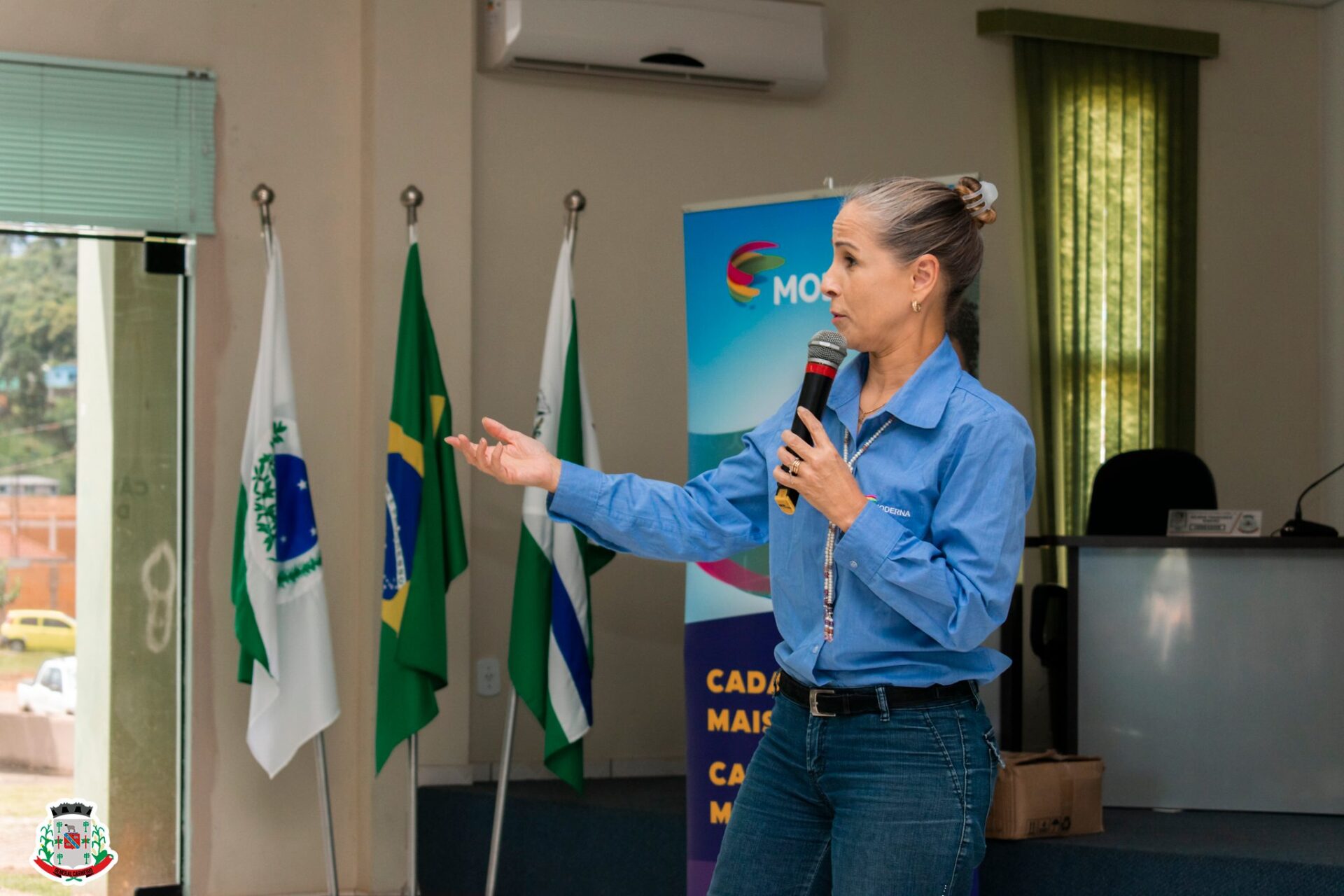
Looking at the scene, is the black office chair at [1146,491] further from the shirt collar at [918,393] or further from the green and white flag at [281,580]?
the shirt collar at [918,393]

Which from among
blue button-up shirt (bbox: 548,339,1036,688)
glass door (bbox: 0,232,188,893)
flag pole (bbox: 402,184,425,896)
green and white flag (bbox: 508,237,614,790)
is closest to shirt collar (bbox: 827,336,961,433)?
blue button-up shirt (bbox: 548,339,1036,688)

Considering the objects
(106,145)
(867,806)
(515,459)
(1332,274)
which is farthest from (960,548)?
(1332,274)

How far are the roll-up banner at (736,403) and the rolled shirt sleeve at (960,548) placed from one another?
1.50 m

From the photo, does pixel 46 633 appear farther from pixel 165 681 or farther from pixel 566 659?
pixel 566 659

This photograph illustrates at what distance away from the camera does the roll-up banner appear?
126 inches

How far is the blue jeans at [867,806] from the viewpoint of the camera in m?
1.63

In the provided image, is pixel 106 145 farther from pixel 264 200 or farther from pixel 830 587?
pixel 830 587

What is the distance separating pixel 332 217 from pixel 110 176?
2.13ft

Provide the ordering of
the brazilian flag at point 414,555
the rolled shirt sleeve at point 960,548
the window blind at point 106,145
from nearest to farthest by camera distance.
Result: 1. the rolled shirt sleeve at point 960,548
2. the brazilian flag at point 414,555
3. the window blind at point 106,145

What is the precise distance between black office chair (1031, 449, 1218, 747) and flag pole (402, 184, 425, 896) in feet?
6.33

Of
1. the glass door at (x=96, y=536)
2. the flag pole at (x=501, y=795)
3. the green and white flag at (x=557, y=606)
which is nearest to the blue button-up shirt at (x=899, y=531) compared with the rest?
the green and white flag at (x=557, y=606)

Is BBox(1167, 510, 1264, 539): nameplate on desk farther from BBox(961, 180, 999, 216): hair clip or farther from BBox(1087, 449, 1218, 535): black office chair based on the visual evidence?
BBox(961, 180, 999, 216): hair clip

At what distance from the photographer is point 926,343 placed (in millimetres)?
1816

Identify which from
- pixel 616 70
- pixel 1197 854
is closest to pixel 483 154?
pixel 616 70
